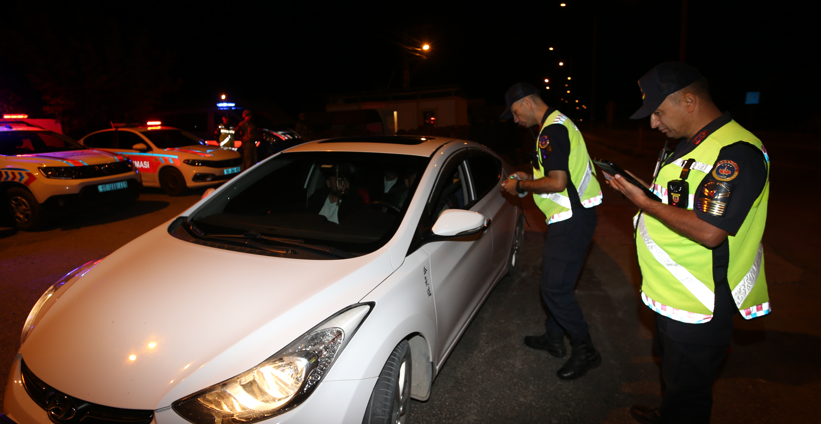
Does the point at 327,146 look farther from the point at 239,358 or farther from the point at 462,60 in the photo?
the point at 462,60

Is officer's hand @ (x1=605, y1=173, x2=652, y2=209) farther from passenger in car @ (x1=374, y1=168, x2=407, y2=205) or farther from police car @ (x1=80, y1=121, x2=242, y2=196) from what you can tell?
police car @ (x1=80, y1=121, x2=242, y2=196)

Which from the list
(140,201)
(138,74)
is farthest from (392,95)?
(140,201)

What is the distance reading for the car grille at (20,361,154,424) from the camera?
59.2 inches

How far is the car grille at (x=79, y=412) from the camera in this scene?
1.50 m

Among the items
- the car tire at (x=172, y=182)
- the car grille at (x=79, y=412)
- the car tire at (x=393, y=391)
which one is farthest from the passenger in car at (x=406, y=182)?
the car tire at (x=172, y=182)

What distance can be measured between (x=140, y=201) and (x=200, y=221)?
742 centimetres

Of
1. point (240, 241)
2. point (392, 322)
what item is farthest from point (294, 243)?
point (392, 322)

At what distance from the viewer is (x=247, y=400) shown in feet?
5.02

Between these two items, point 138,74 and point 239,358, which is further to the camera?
point 138,74

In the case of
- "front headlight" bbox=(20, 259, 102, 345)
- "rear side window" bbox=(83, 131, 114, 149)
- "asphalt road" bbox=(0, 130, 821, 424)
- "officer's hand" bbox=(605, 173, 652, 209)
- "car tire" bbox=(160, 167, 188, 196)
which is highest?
"rear side window" bbox=(83, 131, 114, 149)

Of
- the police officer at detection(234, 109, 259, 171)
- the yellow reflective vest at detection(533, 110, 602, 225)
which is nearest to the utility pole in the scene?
the police officer at detection(234, 109, 259, 171)

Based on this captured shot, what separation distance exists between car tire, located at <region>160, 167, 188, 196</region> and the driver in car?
702 cm

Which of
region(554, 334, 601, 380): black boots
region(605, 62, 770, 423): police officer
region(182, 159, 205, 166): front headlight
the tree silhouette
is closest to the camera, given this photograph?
region(605, 62, 770, 423): police officer

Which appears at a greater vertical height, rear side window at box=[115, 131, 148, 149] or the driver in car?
rear side window at box=[115, 131, 148, 149]
